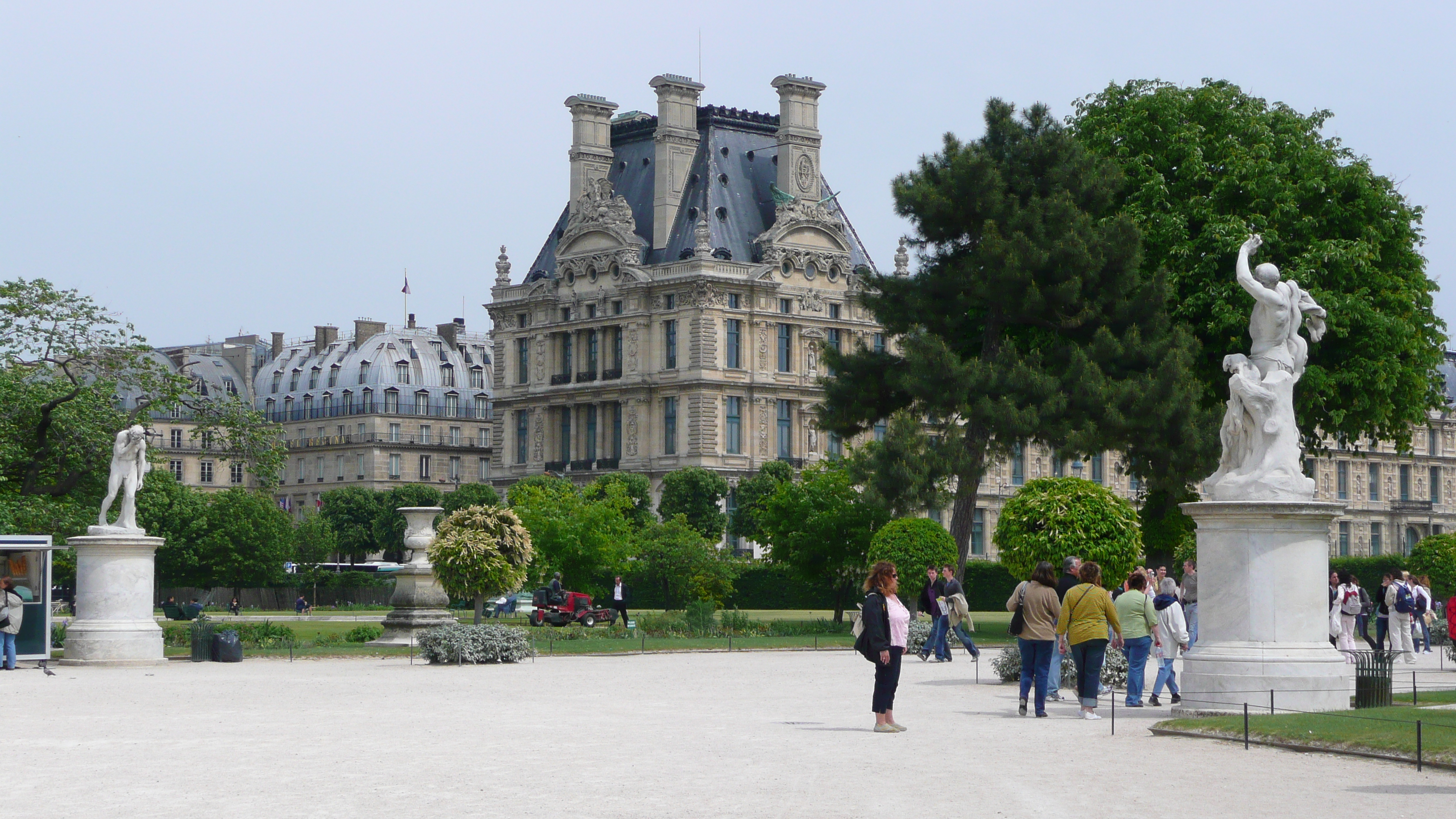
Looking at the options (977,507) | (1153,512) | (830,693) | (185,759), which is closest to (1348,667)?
(830,693)

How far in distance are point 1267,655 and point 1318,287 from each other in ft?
85.6

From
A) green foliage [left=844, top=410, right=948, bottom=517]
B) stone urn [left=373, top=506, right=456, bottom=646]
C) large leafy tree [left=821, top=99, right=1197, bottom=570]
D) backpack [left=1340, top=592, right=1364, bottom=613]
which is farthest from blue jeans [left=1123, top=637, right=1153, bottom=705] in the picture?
green foliage [left=844, top=410, right=948, bottom=517]

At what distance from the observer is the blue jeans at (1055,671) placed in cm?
2058

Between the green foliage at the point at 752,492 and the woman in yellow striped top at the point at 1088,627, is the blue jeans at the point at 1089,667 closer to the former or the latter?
the woman in yellow striped top at the point at 1088,627

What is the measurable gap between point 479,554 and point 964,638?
9.89 metres

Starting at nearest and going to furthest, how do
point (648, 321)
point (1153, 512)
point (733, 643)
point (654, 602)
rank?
point (733, 643) < point (1153, 512) < point (654, 602) < point (648, 321)

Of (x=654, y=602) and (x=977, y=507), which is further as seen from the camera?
(x=977, y=507)

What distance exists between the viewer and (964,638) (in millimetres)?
30844

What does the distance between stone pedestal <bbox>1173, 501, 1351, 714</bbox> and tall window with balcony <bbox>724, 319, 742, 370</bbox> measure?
78707mm

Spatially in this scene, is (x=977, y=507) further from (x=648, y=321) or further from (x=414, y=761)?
(x=414, y=761)

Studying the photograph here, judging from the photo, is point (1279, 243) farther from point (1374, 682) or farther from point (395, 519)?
point (395, 519)

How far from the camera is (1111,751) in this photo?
16375mm

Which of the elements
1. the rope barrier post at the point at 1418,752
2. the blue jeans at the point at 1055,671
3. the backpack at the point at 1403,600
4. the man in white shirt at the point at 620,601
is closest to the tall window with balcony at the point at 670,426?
the man in white shirt at the point at 620,601

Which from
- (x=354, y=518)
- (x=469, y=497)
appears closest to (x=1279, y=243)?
(x=469, y=497)
